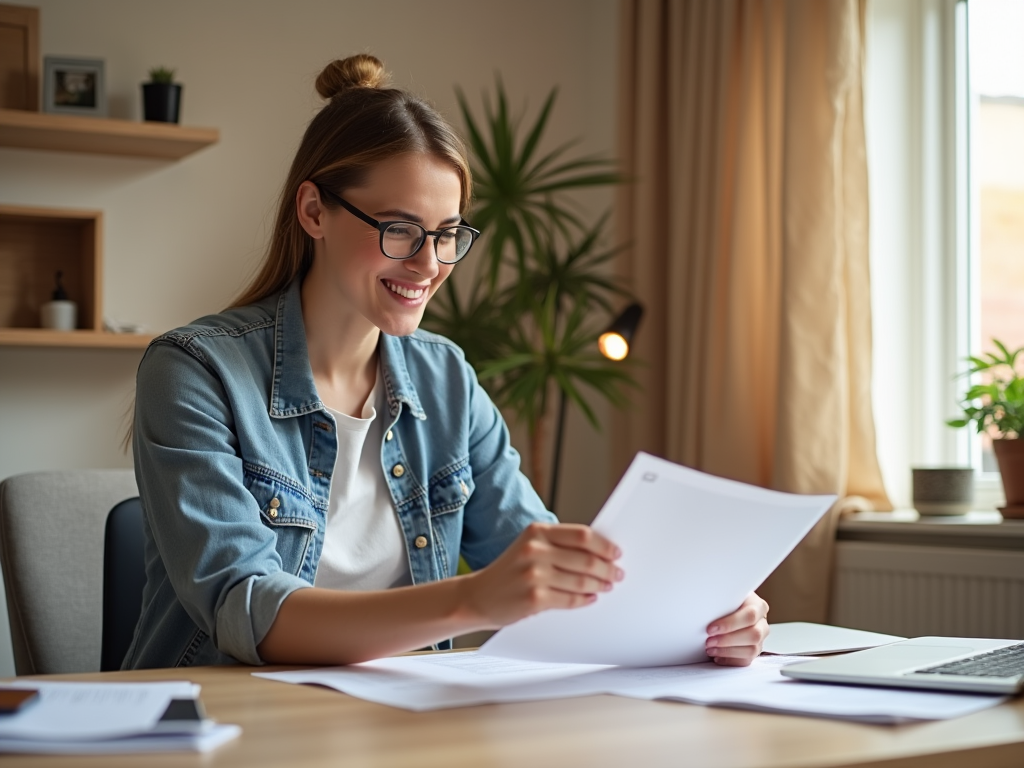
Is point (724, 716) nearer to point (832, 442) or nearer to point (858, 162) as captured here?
point (832, 442)

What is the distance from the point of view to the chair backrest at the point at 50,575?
1.60m

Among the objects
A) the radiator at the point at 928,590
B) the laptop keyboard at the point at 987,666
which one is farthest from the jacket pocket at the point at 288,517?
the radiator at the point at 928,590

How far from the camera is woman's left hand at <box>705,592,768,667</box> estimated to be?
3.79ft

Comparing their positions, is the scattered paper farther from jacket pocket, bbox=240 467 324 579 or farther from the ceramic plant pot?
→ the ceramic plant pot

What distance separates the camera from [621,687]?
104 cm

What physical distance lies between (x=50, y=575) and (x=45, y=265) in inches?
62.3

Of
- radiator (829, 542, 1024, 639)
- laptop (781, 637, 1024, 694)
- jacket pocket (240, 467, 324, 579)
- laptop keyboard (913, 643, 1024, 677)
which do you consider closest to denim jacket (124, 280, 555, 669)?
jacket pocket (240, 467, 324, 579)

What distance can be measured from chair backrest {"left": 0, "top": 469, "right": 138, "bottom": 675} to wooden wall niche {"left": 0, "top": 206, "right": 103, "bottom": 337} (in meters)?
1.31

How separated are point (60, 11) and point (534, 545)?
2.64 m

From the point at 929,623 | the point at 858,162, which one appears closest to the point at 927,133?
the point at 858,162

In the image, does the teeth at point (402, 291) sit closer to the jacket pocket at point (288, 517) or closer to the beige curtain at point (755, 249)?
the jacket pocket at point (288, 517)

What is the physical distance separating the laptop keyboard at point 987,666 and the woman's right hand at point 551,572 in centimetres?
31

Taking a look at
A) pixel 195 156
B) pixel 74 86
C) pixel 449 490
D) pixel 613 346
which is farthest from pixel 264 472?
pixel 195 156

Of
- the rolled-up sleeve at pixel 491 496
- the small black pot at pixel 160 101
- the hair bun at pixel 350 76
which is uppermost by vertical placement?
the small black pot at pixel 160 101
